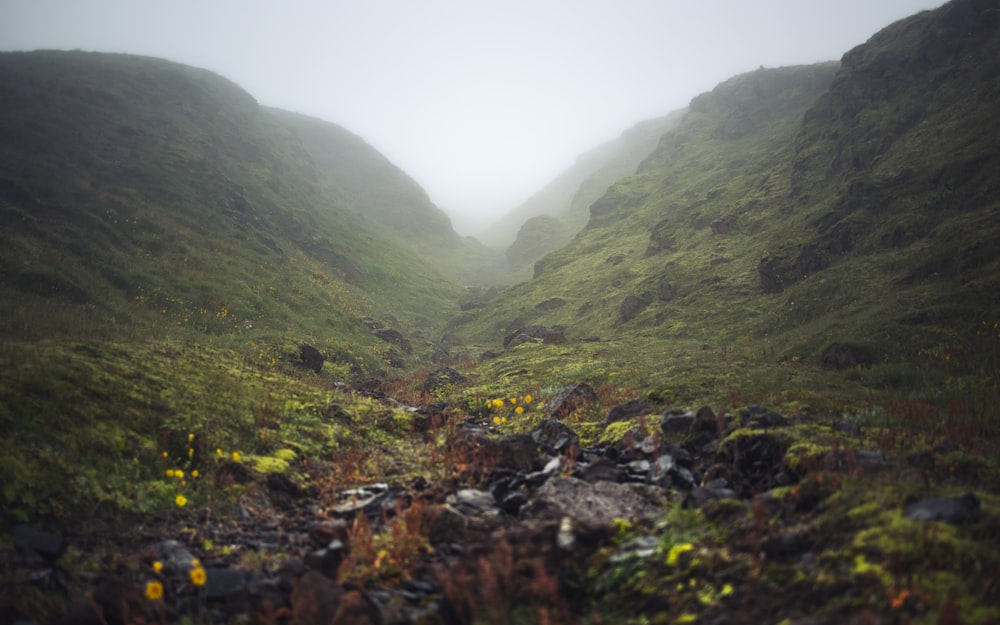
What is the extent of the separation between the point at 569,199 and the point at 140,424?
128810 millimetres

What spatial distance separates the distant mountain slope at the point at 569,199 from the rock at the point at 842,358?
5875 cm

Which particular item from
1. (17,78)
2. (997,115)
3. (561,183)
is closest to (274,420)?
(997,115)

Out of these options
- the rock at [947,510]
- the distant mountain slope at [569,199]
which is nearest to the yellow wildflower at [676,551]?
the rock at [947,510]

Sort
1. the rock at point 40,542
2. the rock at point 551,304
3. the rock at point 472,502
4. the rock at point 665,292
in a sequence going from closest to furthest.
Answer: the rock at point 40,542 < the rock at point 472,502 < the rock at point 665,292 < the rock at point 551,304

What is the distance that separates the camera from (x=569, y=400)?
47.5 ft

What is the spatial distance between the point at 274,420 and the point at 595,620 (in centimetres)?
879

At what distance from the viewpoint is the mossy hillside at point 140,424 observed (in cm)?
710

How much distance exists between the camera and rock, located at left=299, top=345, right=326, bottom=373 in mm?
20453

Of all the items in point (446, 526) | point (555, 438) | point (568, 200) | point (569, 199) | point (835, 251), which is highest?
point (569, 199)

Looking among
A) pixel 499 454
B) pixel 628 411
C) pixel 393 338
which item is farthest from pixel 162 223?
pixel 499 454

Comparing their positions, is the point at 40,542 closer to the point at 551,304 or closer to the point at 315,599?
the point at 315,599

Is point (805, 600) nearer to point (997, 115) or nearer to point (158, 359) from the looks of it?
point (158, 359)

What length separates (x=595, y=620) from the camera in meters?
4.81

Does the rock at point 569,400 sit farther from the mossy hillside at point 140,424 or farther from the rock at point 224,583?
the rock at point 224,583
